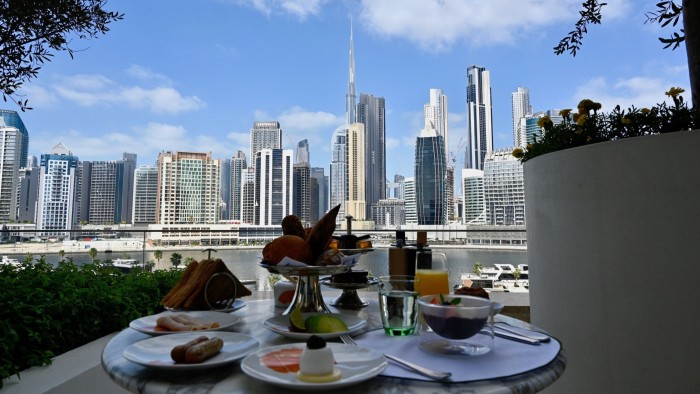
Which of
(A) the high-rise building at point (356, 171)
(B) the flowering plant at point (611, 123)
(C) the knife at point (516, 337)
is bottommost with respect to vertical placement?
(C) the knife at point (516, 337)

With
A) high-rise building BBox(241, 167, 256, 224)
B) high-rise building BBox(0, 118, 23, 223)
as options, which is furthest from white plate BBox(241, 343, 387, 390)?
high-rise building BBox(241, 167, 256, 224)

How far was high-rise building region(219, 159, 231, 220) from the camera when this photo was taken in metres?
39.9

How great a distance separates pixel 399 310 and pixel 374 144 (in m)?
68.8

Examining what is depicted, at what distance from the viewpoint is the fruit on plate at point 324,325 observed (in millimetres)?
874

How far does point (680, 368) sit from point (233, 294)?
5.61 feet

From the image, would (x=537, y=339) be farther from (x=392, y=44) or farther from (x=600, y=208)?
(x=392, y=44)

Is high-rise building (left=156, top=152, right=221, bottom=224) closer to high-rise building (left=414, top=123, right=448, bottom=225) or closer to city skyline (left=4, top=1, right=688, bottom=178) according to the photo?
city skyline (left=4, top=1, right=688, bottom=178)

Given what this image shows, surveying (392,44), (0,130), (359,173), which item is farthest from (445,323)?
(392,44)

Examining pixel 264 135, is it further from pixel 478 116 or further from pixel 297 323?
pixel 297 323

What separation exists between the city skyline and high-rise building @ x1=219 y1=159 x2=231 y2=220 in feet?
10.1

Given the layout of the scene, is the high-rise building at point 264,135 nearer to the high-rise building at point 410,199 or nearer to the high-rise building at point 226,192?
the high-rise building at point 226,192

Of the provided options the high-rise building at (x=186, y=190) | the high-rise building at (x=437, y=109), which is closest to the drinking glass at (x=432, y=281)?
the high-rise building at (x=186, y=190)

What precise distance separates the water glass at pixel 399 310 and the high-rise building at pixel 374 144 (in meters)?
34.1

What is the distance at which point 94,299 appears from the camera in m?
2.02
